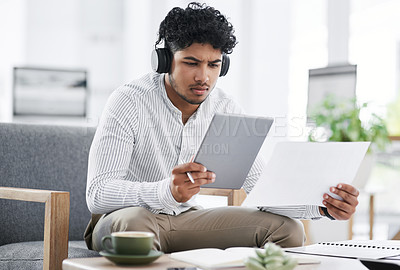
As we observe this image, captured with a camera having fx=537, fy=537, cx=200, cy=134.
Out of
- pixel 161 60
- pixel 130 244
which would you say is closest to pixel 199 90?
pixel 161 60

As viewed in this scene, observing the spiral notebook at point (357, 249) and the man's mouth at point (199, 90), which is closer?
the spiral notebook at point (357, 249)

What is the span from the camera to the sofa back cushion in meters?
1.84

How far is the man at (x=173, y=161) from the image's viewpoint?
1.44m

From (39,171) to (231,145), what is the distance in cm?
85

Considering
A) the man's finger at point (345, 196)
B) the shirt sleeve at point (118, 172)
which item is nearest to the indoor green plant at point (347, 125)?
the man's finger at point (345, 196)

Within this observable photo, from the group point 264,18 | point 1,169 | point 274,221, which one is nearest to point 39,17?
point 264,18

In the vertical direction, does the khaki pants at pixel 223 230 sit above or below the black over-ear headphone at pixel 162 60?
below

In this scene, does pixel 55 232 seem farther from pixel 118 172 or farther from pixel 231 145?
pixel 231 145

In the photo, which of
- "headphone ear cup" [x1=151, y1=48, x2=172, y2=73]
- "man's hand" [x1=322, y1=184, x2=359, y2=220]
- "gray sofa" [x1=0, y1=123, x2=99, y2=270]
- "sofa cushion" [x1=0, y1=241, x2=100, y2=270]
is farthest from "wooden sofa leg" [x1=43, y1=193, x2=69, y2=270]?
"man's hand" [x1=322, y1=184, x2=359, y2=220]

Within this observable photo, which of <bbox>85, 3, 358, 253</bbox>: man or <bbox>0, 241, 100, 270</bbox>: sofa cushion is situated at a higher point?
<bbox>85, 3, 358, 253</bbox>: man

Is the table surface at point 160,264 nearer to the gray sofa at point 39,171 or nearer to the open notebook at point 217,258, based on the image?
the open notebook at point 217,258

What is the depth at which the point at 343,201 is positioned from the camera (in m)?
1.47

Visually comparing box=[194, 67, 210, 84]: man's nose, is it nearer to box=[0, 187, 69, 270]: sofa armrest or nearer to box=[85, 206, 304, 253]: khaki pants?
box=[85, 206, 304, 253]: khaki pants

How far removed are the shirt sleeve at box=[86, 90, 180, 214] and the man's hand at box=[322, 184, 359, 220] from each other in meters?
0.42
